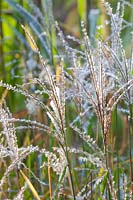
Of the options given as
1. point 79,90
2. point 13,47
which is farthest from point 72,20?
point 79,90

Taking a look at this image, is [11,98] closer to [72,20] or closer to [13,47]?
[13,47]

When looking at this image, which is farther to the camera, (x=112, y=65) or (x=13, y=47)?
(x=13, y=47)

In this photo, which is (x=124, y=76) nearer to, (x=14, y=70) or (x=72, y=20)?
(x=14, y=70)

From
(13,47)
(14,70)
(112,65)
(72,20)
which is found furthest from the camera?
(72,20)

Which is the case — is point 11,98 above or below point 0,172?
above

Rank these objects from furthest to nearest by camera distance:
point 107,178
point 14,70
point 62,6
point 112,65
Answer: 1. point 62,6
2. point 14,70
3. point 112,65
4. point 107,178

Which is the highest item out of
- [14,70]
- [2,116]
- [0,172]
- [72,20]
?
[72,20]

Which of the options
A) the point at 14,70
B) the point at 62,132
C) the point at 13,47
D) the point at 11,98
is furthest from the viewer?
the point at 13,47

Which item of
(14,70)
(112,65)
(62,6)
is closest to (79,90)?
(112,65)

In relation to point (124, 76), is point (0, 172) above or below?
below
